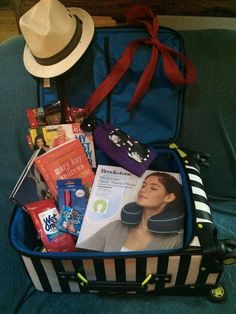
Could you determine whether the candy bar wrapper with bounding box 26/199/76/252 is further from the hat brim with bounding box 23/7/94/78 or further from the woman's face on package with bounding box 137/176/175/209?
the hat brim with bounding box 23/7/94/78

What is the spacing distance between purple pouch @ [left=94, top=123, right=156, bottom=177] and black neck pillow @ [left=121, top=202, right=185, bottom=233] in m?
0.13

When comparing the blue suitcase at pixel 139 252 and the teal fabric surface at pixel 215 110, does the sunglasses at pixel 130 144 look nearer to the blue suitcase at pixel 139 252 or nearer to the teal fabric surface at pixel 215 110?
the blue suitcase at pixel 139 252

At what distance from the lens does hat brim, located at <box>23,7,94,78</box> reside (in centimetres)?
85

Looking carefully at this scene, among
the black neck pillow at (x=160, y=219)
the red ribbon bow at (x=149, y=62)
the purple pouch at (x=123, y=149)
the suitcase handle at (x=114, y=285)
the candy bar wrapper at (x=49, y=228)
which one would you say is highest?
the red ribbon bow at (x=149, y=62)

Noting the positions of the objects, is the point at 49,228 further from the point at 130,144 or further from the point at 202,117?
the point at 202,117

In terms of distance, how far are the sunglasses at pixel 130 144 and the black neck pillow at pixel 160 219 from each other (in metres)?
0.16

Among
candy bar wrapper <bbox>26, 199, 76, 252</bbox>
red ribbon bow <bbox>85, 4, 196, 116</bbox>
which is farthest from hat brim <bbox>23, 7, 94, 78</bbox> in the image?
candy bar wrapper <bbox>26, 199, 76, 252</bbox>

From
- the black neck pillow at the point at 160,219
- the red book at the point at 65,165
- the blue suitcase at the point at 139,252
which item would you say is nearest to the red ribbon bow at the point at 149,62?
the blue suitcase at the point at 139,252

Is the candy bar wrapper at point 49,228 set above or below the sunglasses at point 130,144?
below

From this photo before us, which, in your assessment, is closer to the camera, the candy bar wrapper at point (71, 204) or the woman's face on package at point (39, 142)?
the candy bar wrapper at point (71, 204)

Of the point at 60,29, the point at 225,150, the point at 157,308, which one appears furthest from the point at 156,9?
the point at 157,308

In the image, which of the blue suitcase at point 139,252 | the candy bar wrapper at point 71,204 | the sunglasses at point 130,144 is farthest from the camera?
the sunglasses at point 130,144

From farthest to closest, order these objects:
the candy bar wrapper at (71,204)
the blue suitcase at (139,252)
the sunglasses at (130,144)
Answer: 1. the sunglasses at (130,144)
2. the candy bar wrapper at (71,204)
3. the blue suitcase at (139,252)

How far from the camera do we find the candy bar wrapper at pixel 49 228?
0.77 metres
